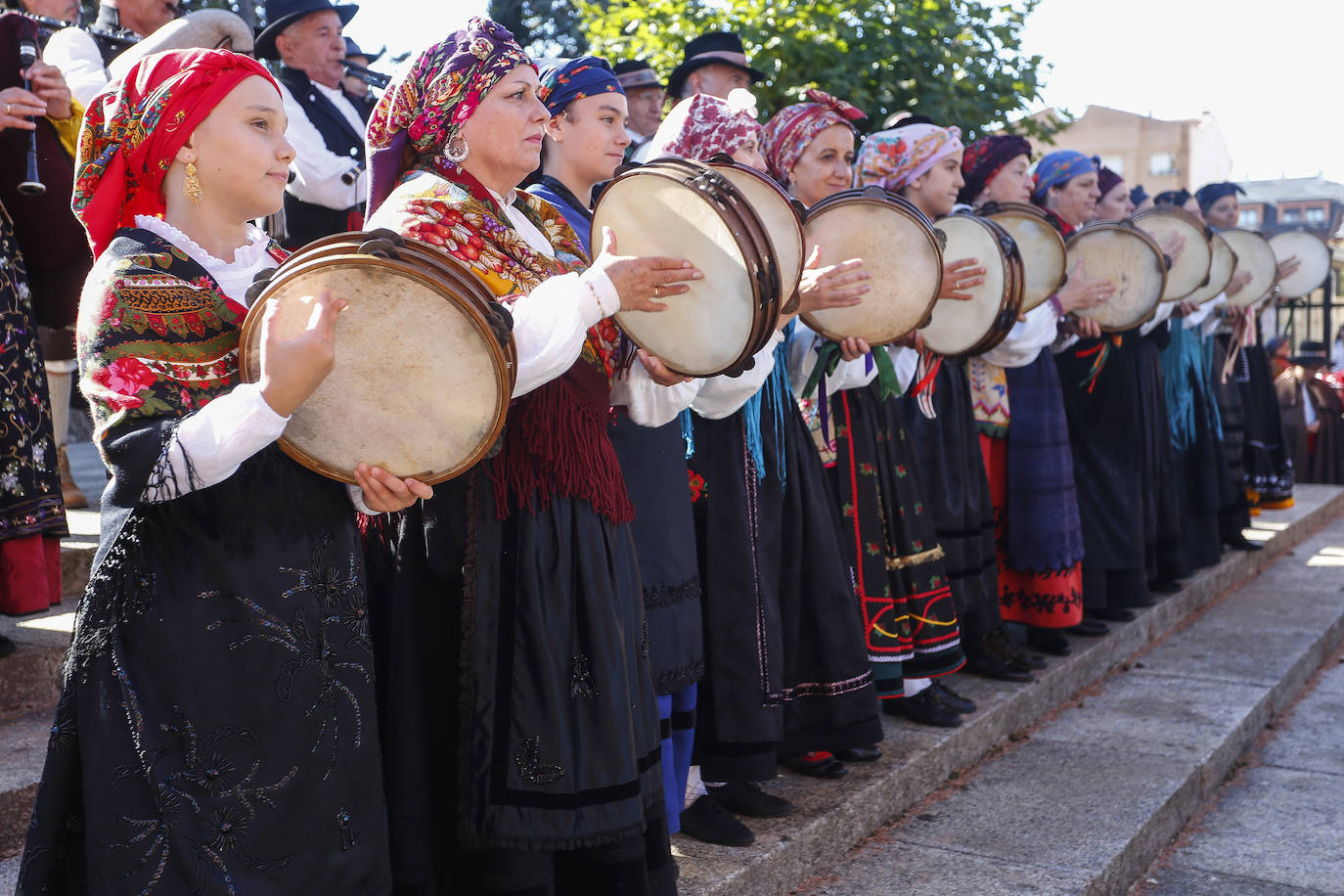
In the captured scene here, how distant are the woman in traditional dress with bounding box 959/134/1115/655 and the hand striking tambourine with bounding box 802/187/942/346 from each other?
1.65 metres

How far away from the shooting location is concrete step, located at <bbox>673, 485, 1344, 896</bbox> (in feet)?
10.2

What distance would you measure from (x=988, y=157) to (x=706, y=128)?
2.30 meters

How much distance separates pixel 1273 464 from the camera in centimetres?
898

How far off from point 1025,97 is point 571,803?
7544mm

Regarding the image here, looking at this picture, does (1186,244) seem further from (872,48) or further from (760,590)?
(760,590)

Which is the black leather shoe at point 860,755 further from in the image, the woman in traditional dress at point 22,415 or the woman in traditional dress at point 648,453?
the woman in traditional dress at point 22,415

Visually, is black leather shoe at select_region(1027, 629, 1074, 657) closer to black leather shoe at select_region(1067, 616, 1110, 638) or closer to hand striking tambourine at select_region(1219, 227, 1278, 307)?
black leather shoe at select_region(1067, 616, 1110, 638)

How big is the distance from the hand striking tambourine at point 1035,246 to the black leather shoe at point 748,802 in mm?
2239

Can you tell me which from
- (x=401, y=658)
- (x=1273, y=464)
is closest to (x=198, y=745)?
(x=401, y=658)

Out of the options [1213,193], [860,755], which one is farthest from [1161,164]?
[860,755]

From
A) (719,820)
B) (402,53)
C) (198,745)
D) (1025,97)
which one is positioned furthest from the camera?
(402,53)

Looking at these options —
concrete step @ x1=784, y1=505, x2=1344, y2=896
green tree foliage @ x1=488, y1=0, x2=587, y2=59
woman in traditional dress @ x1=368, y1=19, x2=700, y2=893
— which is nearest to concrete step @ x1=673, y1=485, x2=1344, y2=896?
concrete step @ x1=784, y1=505, x2=1344, y2=896

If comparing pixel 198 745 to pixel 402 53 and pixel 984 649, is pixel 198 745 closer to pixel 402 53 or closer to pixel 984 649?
pixel 984 649

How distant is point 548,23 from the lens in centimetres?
2178
